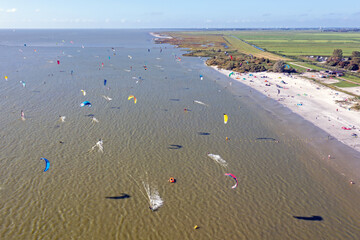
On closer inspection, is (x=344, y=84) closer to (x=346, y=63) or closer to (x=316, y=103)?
(x=316, y=103)

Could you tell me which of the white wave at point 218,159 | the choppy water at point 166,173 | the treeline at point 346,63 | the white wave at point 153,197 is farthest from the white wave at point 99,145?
the treeline at point 346,63

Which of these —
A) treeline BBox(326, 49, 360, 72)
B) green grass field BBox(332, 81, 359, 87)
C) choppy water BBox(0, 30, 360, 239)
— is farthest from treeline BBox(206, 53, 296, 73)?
choppy water BBox(0, 30, 360, 239)

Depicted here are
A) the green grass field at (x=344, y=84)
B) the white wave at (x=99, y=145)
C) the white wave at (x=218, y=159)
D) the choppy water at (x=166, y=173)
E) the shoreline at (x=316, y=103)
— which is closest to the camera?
the choppy water at (x=166, y=173)

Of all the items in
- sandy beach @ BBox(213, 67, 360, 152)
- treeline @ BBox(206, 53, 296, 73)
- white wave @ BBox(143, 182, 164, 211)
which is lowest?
white wave @ BBox(143, 182, 164, 211)

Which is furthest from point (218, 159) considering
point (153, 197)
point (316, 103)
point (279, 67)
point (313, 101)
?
point (279, 67)

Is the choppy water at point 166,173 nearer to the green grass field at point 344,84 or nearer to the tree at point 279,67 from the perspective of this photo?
the green grass field at point 344,84

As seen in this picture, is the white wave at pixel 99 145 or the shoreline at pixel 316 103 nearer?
the white wave at pixel 99 145

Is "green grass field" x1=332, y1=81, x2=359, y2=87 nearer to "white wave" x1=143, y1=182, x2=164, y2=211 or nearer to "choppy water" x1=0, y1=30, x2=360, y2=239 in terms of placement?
"choppy water" x1=0, y1=30, x2=360, y2=239

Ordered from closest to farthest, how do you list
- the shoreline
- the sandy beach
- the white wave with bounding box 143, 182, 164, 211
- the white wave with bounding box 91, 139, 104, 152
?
the white wave with bounding box 143, 182, 164, 211, the white wave with bounding box 91, 139, 104, 152, the shoreline, the sandy beach
